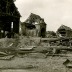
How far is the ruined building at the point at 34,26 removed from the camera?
4412 cm

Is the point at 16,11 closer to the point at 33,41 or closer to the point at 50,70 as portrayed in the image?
the point at 33,41

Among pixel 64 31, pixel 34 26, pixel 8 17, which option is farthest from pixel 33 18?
pixel 8 17

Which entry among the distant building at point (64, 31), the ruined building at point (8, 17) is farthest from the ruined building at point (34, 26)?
the distant building at point (64, 31)

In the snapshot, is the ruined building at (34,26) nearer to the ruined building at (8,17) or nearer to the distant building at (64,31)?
the ruined building at (8,17)

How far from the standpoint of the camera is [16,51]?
19.8 m

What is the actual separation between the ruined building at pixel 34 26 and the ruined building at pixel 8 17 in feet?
19.4

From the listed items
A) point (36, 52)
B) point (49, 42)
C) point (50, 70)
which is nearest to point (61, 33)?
point (49, 42)

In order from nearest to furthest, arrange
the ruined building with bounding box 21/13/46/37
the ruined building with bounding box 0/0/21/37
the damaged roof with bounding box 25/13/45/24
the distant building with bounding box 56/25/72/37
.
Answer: the ruined building with bounding box 0/0/21/37 < the ruined building with bounding box 21/13/46/37 < the damaged roof with bounding box 25/13/45/24 < the distant building with bounding box 56/25/72/37

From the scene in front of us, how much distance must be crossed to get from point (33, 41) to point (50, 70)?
14.0 m

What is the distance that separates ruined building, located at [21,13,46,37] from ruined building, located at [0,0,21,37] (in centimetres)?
593

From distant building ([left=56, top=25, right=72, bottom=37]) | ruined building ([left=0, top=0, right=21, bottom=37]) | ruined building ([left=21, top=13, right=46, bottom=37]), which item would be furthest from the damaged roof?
ruined building ([left=0, top=0, right=21, bottom=37])

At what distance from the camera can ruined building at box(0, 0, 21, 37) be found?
3528 cm

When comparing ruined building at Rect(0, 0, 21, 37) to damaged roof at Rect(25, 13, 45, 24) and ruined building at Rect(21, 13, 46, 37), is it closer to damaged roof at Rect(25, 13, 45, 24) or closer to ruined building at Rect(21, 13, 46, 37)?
ruined building at Rect(21, 13, 46, 37)

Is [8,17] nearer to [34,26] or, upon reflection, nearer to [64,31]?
[34,26]
